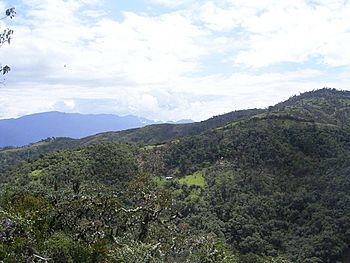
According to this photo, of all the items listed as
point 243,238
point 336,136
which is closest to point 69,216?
point 243,238

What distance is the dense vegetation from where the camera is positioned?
1416 inches

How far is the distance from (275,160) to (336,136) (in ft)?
77.6

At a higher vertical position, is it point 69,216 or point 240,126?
point 240,126

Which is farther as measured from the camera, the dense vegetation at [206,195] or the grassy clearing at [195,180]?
the grassy clearing at [195,180]

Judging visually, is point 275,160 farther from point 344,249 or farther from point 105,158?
point 105,158

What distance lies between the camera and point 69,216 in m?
38.4

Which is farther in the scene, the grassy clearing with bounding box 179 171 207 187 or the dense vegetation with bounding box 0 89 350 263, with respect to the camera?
the grassy clearing with bounding box 179 171 207 187

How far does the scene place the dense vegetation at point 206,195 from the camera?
36.0 metres

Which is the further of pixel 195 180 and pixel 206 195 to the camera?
pixel 195 180

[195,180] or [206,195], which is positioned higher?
[195,180]

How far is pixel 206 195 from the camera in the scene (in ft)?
324

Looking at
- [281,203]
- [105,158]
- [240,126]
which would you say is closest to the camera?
[281,203]

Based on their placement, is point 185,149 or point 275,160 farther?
point 185,149

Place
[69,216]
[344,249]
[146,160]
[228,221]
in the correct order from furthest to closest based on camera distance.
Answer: [146,160]
[228,221]
[344,249]
[69,216]
